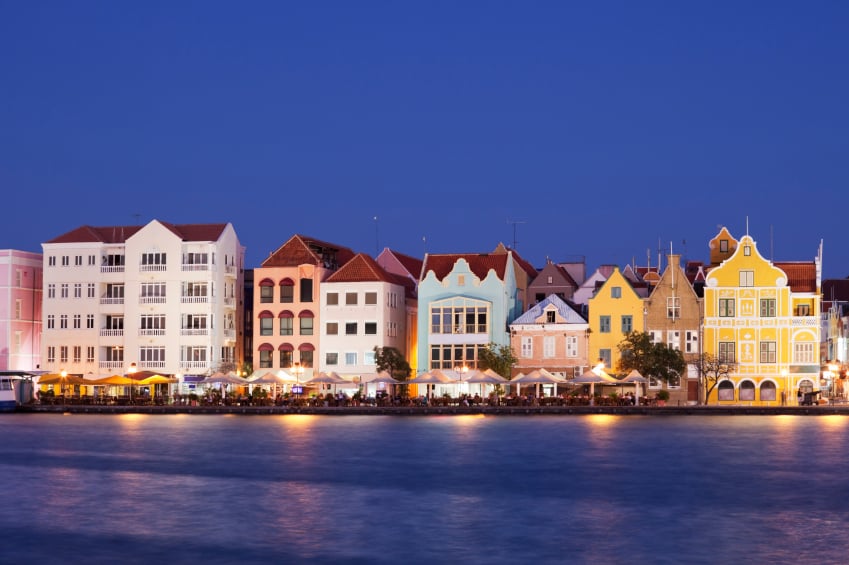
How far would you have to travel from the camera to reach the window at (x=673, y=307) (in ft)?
346

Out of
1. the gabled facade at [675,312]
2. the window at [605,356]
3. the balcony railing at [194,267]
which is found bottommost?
the window at [605,356]

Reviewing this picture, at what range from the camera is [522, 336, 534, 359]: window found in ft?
351

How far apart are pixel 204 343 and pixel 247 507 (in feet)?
234

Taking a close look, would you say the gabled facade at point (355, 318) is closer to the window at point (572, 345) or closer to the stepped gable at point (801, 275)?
the window at point (572, 345)

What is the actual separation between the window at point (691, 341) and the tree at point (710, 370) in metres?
0.79

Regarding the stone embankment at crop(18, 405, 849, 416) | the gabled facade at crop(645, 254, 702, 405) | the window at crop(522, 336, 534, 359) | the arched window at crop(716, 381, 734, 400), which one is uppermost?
the gabled facade at crop(645, 254, 702, 405)

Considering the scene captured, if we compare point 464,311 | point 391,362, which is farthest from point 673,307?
point 391,362

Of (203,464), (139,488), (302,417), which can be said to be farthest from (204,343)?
(139,488)

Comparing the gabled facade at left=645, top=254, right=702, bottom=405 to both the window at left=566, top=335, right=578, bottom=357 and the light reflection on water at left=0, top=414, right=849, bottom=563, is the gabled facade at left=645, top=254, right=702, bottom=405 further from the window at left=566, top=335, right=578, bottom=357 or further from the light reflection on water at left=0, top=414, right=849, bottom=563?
the light reflection on water at left=0, top=414, right=849, bottom=563

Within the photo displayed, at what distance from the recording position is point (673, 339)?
105 metres

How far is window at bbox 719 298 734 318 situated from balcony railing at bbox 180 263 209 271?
127ft

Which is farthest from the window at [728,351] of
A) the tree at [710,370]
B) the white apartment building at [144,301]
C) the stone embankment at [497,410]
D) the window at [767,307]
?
the white apartment building at [144,301]

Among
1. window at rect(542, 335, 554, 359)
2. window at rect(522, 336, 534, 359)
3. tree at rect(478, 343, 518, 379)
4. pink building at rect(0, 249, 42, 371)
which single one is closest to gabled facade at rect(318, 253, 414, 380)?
tree at rect(478, 343, 518, 379)

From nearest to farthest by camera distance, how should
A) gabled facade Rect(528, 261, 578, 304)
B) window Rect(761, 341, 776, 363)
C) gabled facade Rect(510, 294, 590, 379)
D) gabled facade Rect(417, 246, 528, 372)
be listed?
window Rect(761, 341, 776, 363)
gabled facade Rect(510, 294, 590, 379)
gabled facade Rect(417, 246, 528, 372)
gabled facade Rect(528, 261, 578, 304)
